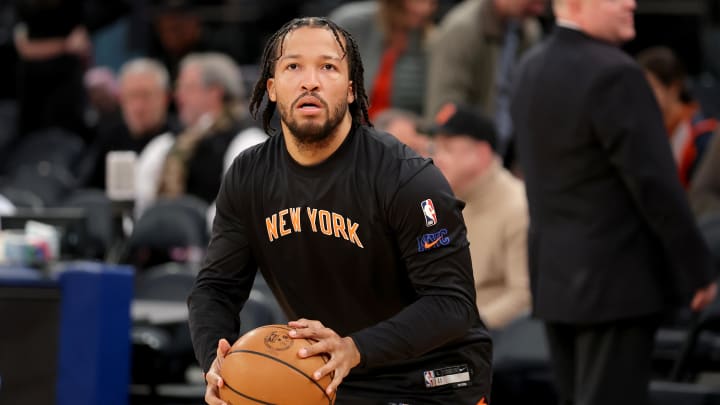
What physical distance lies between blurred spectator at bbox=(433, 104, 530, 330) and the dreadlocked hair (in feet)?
8.00

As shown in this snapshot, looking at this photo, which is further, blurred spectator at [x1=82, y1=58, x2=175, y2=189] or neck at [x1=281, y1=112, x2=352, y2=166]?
blurred spectator at [x1=82, y1=58, x2=175, y2=189]

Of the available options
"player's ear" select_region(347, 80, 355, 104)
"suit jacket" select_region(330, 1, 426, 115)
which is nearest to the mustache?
"player's ear" select_region(347, 80, 355, 104)

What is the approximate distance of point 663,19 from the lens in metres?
9.38

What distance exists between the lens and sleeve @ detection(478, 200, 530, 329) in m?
5.86

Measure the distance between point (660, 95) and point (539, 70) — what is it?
238cm

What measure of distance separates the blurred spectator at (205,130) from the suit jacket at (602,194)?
3.30 m

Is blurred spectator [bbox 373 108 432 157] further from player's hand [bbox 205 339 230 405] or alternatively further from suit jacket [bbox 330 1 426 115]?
player's hand [bbox 205 339 230 405]

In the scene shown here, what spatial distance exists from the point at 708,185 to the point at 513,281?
4.16 feet

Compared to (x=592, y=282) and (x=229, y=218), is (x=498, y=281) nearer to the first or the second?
(x=592, y=282)

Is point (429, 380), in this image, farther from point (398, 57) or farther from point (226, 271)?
point (398, 57)

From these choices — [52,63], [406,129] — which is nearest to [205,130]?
[406,129]

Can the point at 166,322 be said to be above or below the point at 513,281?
below

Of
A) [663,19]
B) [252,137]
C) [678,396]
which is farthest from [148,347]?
[663,19]

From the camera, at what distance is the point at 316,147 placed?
339cm
